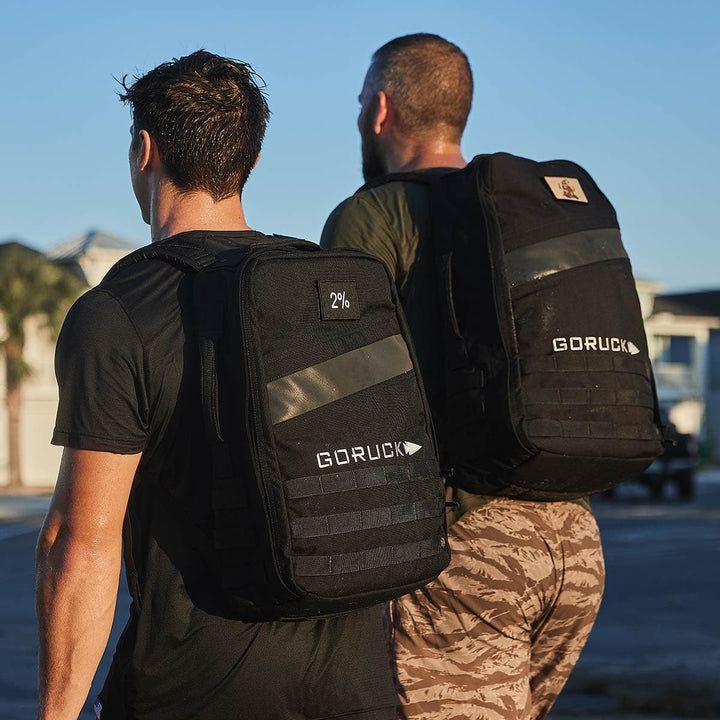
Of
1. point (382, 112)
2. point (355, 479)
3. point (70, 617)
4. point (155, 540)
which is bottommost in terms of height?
point (70, 617)

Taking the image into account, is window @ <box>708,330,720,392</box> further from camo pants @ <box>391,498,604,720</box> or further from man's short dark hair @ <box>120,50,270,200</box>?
man's short dark hair @ <box>120,50,270,200</box>

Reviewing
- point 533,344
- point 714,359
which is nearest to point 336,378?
point 533,344

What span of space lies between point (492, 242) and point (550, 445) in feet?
1.46

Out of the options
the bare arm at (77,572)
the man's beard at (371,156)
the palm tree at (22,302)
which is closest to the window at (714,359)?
the palm tree at (22,302)

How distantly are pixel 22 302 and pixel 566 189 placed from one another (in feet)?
104

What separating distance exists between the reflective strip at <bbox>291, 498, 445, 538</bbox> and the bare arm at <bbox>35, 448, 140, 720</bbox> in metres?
0.30

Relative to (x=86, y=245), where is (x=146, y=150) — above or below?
below

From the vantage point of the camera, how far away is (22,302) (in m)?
33.2

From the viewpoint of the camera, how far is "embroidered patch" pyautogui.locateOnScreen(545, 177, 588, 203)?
2.90 meters

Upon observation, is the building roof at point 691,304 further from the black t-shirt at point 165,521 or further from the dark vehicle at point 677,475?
the black t-shirt at point 165,521

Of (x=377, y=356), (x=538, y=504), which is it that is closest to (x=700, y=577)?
(x=538, y=504)

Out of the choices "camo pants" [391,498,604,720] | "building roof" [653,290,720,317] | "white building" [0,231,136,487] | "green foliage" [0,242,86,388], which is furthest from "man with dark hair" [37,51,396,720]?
"building roof" [653,290,720,317]

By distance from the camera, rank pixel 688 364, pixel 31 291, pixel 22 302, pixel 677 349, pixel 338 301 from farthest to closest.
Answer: pixel 677 349 → pixel 688 364 → pixel 31 291 → pixel 22 302 → pixel 338 301

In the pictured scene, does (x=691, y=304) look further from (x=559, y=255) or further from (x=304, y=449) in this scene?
(x=304, y=449)
